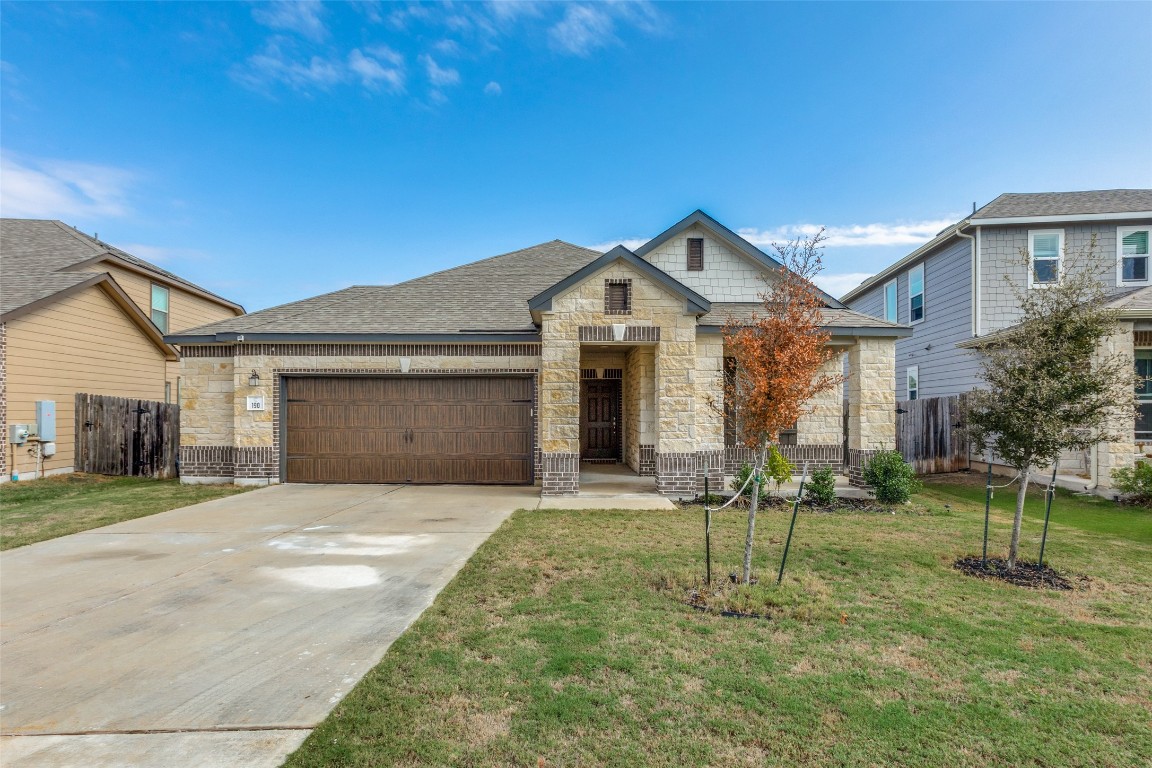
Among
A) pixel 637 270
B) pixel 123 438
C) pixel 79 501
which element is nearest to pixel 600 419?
pixel 637 270

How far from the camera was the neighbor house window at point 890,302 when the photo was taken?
19.0 metres

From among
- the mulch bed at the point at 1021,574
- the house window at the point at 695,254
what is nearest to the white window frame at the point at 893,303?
the house window at the point at 695,254

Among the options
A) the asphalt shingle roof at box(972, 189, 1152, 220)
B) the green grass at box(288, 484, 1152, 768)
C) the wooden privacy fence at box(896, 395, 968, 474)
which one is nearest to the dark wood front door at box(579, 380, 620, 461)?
the wooden privacy fence at box(896, 395, 968, 474)

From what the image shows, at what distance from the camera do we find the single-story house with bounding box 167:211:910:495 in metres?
10.3

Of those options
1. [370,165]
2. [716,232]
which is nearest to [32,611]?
[716,232]

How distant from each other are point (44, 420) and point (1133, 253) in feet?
89.4

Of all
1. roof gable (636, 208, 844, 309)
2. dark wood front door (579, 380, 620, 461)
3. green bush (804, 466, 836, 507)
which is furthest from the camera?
dark wood front door (579, 380, 620, 461)

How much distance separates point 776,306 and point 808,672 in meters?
3.27

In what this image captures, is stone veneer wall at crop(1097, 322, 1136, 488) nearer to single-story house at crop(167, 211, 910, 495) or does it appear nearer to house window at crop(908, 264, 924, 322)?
single-story house at crop(167, 211, 910, 495)

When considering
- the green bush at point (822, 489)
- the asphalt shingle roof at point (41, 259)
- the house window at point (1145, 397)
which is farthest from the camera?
the asphalt shingle roof at point (41, 259)

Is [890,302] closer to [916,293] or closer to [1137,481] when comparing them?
[916,293]

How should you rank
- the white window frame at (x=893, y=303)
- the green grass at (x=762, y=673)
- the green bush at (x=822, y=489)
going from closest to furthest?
1. the green grass at (x=762, y=673)
2. the green bush at (x=822, y=489)
3. the white window frame at (x=893, y=303)

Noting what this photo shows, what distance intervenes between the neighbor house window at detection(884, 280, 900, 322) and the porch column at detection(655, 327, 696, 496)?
40.7 ft

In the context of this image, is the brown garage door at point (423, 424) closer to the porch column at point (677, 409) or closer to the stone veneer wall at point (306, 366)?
the stone veneer wall at point (306, 366)
